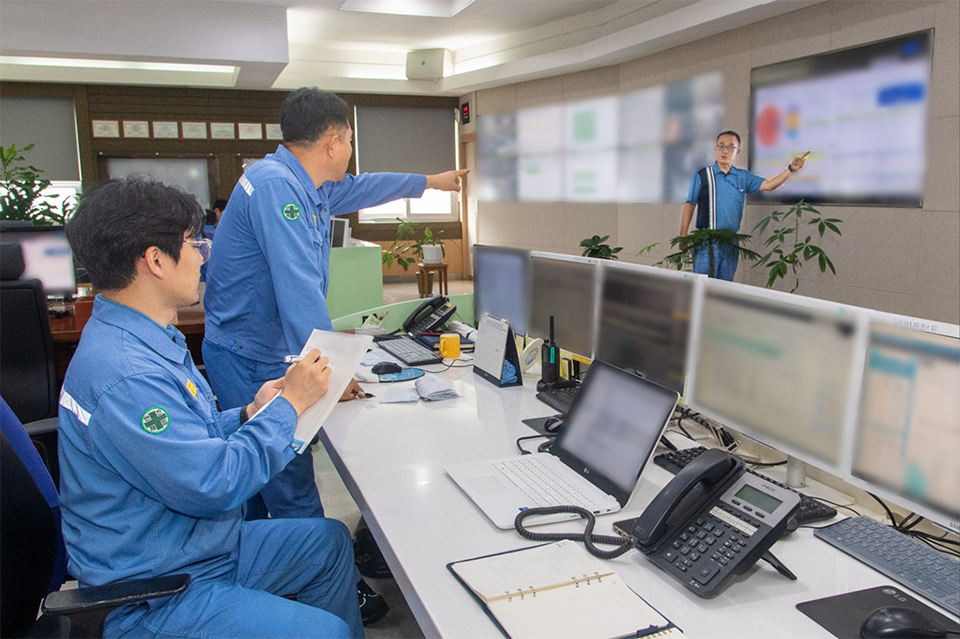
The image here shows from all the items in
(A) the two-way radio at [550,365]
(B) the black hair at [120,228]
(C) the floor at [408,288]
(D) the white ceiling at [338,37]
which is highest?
(D) the white ceiling at [338,37]

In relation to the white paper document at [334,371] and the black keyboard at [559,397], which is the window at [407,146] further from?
the white paper document at [334,371]

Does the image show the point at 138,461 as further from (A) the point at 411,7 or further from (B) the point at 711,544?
(A) the point at 411,7

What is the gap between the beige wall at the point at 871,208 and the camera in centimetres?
432

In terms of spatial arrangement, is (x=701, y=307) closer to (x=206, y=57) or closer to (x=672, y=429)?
(x=672, y=429)

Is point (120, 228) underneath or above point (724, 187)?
underneath

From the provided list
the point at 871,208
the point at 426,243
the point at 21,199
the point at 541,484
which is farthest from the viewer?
the point at 426,243

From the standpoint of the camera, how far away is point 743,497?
1208 mm

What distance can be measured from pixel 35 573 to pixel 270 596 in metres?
0.46

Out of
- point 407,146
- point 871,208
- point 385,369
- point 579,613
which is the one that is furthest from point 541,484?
point 407,146

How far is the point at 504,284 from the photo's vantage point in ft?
8.48

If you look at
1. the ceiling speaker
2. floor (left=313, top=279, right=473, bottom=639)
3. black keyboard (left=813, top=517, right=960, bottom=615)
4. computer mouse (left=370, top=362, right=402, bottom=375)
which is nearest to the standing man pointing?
computer mouse (left=370, top=362, right=402, bottom=375)

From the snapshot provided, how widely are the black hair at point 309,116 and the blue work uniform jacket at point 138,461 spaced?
119cm

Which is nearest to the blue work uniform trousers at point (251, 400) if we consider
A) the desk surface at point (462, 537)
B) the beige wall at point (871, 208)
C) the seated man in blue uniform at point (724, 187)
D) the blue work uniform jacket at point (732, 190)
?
the desk surface at point (462, 537)

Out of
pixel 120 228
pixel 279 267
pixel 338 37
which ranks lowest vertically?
pixel 279 267
